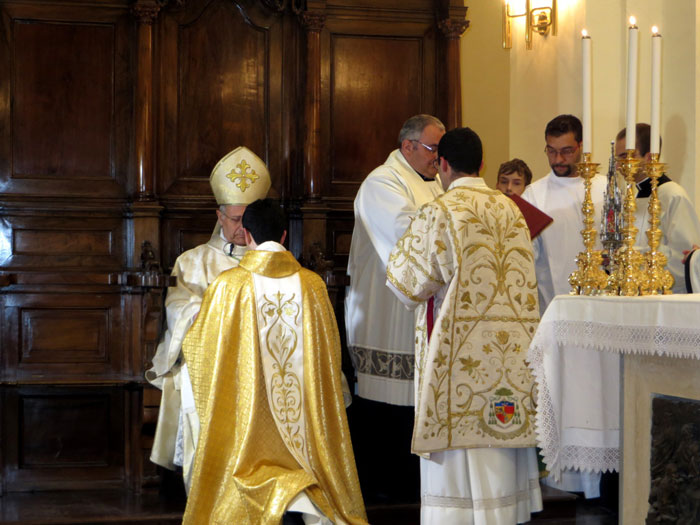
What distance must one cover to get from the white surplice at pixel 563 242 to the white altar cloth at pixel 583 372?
1.61m

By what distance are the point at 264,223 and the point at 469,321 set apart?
3.38 feet

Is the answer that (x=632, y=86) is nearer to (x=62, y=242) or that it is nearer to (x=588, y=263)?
(x=588, y=263)

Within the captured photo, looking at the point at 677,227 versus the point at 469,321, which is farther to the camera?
the point at 677,227

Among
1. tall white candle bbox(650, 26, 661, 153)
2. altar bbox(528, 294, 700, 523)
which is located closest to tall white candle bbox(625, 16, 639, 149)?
tall white candle bbox(650, 26, 661, 153)

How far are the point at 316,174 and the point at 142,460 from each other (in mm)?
1968

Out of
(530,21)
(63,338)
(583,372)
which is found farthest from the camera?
(530,21)

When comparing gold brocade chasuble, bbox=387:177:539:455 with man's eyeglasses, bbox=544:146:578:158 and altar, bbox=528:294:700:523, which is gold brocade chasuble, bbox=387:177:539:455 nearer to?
altar, bbox=528:294:700:523

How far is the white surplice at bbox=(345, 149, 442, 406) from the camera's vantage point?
4.89 meters

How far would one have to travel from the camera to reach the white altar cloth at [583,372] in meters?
2.95

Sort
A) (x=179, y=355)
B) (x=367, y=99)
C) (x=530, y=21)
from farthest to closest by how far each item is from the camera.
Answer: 1. (x=530, y=21)
2. (x=367, y=99)
3. (x=179, y=355)

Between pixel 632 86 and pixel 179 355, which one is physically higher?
pixel 632 86

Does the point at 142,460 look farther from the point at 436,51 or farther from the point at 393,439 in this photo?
the point at 436,51

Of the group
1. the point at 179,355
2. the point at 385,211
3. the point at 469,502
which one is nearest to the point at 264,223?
the point at 385,211

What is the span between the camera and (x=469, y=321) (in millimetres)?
3842
